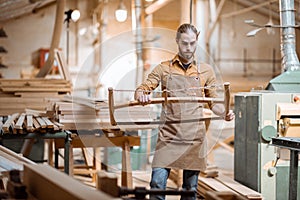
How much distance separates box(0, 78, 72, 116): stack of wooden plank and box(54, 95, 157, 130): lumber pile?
4.51 ft

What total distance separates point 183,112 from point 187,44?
1.43ft

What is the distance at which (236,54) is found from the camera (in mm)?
14375

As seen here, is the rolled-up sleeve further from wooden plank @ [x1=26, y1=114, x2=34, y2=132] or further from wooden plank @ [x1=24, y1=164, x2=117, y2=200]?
wooden plank @ [x1=24, y1=164, x2=117, y2=200]

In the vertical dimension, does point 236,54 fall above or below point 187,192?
above

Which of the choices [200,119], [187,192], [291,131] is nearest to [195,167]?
[200,119]

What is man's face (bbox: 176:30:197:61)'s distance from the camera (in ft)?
11.4

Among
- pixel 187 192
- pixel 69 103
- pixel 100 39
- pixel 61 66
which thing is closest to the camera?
pixel 187 192

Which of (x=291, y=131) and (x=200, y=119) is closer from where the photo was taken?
(x=200, y=119)

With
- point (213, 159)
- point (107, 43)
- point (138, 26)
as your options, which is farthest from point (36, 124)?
point (107, 43)

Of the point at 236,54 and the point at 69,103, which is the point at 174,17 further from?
the point at 69,103

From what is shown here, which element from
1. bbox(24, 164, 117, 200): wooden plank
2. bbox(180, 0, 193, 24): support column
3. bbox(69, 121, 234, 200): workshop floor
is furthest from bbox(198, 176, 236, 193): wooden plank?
bbox(24, 164, 117, 200): wooden plank

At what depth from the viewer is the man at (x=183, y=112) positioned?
3.53m

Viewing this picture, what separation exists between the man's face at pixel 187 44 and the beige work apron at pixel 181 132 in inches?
5.7

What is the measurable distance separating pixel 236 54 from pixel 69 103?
9.84 m
